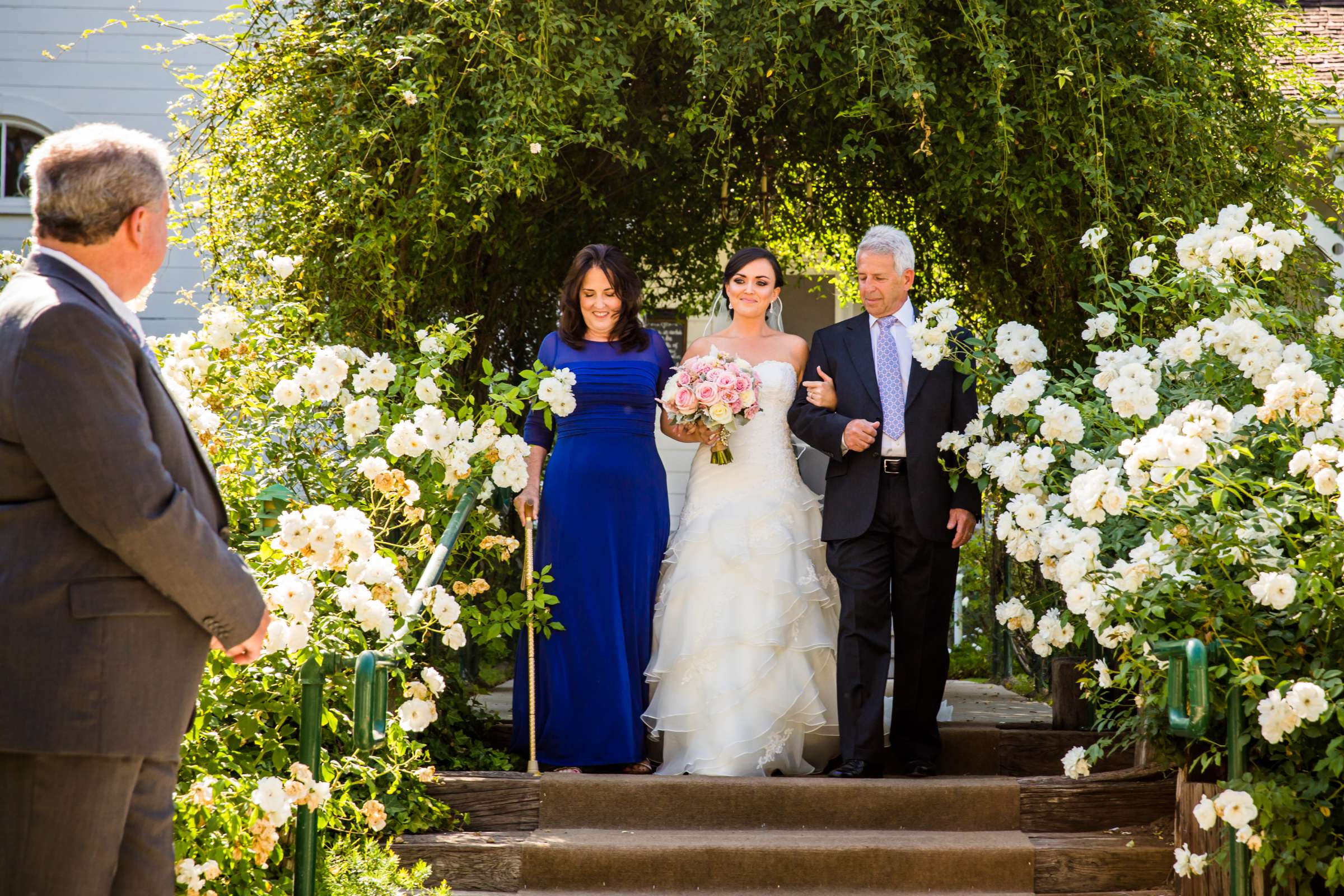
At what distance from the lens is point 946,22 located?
5.11 metres

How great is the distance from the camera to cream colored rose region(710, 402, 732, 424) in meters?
4.92

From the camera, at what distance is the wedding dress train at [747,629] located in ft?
15.9

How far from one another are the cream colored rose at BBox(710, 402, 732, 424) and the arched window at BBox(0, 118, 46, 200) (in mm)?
6781

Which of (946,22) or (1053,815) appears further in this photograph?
(946,22)

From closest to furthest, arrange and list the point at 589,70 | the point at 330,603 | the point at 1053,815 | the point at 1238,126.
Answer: the point at 330,603
the point at 1053,815
the point at 589,70
the point at 1238,126

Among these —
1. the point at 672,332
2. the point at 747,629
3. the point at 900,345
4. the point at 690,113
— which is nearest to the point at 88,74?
the point at 672,332

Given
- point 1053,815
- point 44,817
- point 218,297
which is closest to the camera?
point 44,817

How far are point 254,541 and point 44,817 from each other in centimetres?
170

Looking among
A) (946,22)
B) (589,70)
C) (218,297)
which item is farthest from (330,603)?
(946,22)

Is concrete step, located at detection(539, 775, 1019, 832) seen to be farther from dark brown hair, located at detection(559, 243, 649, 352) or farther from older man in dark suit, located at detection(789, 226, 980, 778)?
dark brown hair, located at detection(559, 243, 649, 352)

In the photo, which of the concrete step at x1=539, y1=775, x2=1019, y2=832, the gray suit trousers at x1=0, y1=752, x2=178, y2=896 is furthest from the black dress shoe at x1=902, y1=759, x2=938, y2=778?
the gray suit trousers at x1=0, y1=752, x2=178, y2=896

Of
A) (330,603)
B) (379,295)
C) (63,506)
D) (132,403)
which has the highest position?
(379,295)

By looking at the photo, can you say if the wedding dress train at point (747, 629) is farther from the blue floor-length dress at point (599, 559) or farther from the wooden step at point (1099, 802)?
the wooden step at point (1099, 802)

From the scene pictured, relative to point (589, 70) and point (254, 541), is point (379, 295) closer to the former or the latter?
point (589, 70)
